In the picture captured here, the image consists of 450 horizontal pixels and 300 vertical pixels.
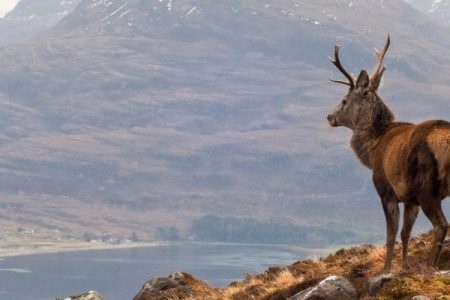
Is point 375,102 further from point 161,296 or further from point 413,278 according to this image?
point 161,296

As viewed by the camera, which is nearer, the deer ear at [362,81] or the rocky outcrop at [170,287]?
the deer ear at [362,81]

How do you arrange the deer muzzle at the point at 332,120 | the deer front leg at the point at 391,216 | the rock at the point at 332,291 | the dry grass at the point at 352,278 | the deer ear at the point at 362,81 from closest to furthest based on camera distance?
1. the dry grass at the point at 352,278
2. the rock at the point at 332,291
3. the deer front leg at the point at 391,216
4. the deer ear at the point at 362,81
5. the deer muzzle at the point at 332,120

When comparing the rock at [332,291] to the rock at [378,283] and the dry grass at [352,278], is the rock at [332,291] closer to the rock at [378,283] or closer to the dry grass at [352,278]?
the dry grass at [352,278]

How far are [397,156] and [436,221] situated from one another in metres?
1.57

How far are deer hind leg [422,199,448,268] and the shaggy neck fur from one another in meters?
3.64

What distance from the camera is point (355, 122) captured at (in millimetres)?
21703

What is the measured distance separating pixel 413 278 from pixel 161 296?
1063 cm

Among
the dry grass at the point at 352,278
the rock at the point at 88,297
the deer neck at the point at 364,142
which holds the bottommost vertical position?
the rock at the point at 88,297

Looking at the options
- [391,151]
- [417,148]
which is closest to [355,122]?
[391,151]

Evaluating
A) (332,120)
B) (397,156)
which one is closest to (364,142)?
(332,120)

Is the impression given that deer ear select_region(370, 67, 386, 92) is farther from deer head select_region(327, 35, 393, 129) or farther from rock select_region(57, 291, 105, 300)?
rock select_region(57, 291, 105, 300)

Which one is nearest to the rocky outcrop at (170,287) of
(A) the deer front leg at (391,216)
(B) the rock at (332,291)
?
(A) the deer front leg at (391,216)

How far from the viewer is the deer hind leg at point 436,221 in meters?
17.2

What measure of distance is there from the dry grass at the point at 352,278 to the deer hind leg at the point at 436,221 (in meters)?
0.42
